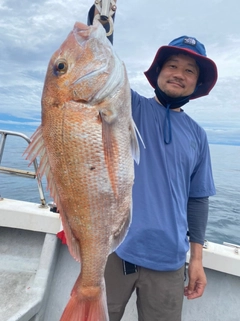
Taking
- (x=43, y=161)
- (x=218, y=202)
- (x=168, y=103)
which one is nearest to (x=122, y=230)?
Result: (x=43, y=161)

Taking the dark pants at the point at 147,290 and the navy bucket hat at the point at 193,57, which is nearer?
the dark pants at the point at 147,290

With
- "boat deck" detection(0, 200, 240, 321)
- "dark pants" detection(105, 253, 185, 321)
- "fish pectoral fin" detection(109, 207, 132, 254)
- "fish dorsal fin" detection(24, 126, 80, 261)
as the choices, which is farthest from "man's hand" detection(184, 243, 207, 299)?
"fish dorsal fin" detection(24, 126, 80, 261)

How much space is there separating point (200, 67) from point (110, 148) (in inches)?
57.6

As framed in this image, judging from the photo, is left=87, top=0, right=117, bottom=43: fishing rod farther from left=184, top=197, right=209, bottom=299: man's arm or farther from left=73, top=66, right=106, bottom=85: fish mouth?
left=184, top=197, right=209, bottom=299: man's arm

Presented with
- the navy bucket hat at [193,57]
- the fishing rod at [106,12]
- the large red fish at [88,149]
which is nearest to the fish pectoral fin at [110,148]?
the large red fish at [88,149]

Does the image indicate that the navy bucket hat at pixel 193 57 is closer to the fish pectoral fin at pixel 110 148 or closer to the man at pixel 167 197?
A: the man at pixel 167 197

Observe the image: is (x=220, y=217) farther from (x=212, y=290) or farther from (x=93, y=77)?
(x=93, y=77)

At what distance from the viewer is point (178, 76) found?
2229mm

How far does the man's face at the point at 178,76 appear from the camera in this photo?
7.30 ft

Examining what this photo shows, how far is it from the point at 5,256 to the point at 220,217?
5.33 meters

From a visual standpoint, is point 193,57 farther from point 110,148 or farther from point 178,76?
point 110,148

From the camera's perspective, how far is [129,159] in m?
1.42

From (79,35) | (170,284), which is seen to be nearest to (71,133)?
(79,35)

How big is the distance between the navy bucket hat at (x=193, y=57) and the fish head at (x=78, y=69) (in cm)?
100
